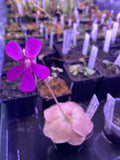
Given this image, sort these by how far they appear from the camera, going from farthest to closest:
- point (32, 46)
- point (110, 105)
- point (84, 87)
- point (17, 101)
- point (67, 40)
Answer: point (67, 40)
point (84, 87)
point (17, 101)
point (110, 105)
point (32, 46)

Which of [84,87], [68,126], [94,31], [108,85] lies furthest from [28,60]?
[94,31]

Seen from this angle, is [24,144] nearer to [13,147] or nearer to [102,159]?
[13,147]

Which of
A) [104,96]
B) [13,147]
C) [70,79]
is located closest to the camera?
[13,147]

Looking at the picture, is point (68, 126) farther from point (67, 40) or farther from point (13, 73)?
point (67, 40)

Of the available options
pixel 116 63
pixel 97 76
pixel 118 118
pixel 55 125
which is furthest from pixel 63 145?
pixel 116 63

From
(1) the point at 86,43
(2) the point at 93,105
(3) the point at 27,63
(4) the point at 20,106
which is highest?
(3) the point at 27,63

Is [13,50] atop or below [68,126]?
atop

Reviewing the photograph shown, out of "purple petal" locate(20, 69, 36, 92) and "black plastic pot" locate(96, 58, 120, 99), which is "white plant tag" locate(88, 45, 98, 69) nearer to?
"black plastic pot" locate(96, 58, 120, 99)

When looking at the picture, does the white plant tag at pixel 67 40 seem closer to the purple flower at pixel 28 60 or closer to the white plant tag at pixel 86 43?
the white plant tag at pixel 86 43

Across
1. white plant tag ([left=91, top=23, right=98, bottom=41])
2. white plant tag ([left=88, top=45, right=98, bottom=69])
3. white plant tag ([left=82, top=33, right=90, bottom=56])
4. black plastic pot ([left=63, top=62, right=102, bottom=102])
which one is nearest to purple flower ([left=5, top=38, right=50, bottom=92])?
black plastic pot ([left=63, top=62, right=102, bottom=102])
